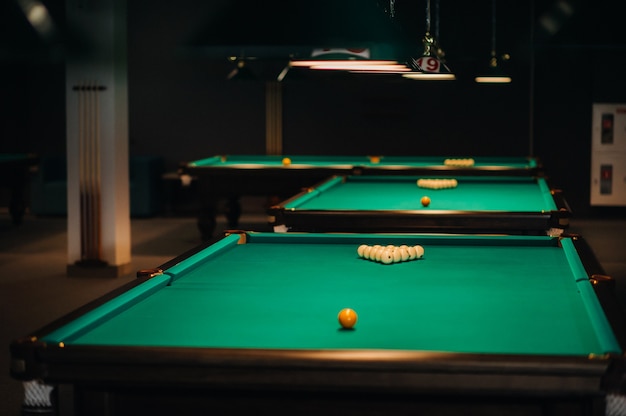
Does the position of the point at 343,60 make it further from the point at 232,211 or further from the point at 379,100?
the point at 379,100

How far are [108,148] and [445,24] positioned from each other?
4.92 meters

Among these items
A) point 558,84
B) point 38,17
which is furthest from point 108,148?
point 558,84

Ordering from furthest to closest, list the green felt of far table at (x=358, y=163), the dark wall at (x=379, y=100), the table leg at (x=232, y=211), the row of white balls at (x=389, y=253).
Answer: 1. the dark wall at (x=379, y=100)
2. the table leg at (x=232, y=211)
3. the green felt of far table at (x=358, y=163)
4. the row of white balls at (x=389, y=253)

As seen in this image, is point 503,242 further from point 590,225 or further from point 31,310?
point 590,225

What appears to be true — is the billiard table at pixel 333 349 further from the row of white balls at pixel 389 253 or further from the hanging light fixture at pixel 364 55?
the hanging light fixture at pixel 364 55

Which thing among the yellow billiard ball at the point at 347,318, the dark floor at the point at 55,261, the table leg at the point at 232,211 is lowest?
the dark floor at the point at 55,261

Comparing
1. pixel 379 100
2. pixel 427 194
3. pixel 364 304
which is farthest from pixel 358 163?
pixel 364 304

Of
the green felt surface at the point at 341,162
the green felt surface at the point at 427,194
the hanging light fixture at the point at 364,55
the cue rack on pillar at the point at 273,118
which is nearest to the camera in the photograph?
the hanging light fixture at the point at 364,55

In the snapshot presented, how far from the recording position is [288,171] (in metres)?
8.39

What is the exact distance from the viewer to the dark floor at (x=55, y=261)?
5.72 meters

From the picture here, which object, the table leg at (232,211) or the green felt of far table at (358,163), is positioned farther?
the table leg at (232,211)

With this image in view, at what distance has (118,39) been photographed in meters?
7.33

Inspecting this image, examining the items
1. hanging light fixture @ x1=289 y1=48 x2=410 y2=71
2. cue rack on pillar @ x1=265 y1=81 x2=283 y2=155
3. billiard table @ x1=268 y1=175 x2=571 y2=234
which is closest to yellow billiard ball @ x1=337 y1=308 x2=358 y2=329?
hanging light fixture @ x1=289 y1=48 x2=410 y2=71

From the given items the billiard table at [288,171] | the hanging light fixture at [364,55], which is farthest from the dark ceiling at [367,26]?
the billiard table at [288,171]
